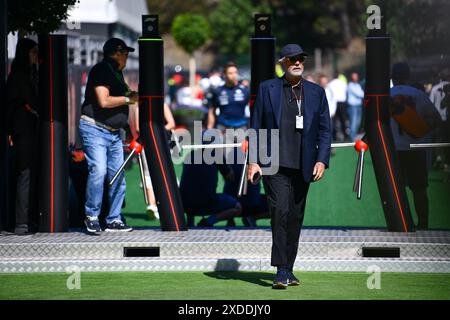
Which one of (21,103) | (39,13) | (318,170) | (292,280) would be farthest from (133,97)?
(292,280)

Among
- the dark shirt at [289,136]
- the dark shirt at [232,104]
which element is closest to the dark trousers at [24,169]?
the dark shirt at [289,136]

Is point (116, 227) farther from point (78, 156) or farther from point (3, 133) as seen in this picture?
point (3, 133)

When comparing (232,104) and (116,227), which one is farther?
(232,104)

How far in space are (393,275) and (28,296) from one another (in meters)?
3.11

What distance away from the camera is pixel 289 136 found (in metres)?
9.90

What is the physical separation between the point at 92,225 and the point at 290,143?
107 inches

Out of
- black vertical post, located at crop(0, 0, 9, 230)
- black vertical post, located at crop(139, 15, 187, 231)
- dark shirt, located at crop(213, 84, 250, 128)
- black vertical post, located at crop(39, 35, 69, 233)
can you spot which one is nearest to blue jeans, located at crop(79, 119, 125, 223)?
black vertical post, located at crop(39, 35, 69, 233)

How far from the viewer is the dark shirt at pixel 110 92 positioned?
1198 centimetres

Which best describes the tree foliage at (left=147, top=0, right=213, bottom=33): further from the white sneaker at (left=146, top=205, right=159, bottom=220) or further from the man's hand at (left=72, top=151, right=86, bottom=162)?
the man's hand at (left=72, top=151, right=86, bottom=162)

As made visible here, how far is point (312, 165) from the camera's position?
995 cm

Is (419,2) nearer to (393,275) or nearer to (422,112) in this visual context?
(422,112)

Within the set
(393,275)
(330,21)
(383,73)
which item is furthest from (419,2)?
(330,21)

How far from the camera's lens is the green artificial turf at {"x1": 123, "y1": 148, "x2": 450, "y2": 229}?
595 inches

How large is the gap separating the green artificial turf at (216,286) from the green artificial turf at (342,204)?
3.76 m
